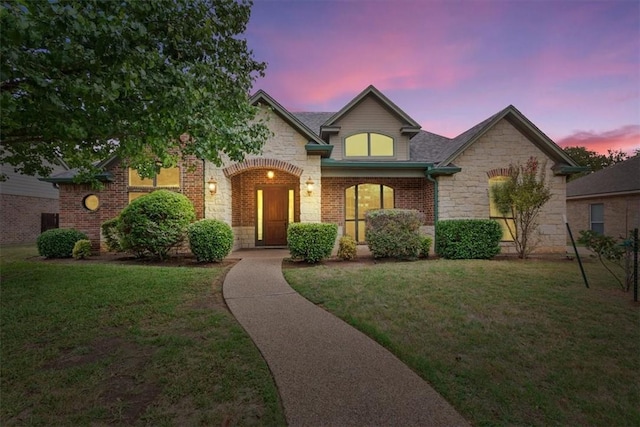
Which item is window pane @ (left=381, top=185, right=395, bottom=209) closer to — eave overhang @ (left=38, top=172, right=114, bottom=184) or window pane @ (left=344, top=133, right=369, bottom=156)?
window pane @ (left=344, top=133, right=369, bottom=156)

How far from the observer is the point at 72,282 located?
626cm

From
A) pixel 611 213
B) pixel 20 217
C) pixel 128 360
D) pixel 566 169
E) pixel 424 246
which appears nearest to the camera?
pixel 128 360

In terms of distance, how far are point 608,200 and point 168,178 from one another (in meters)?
21.7

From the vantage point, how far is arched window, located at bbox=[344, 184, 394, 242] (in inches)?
476

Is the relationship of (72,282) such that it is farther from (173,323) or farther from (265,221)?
(265,221)

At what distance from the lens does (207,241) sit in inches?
326

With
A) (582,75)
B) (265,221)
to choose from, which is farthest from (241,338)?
(582,75)

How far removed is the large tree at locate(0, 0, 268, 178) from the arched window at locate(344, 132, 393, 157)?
251 inches

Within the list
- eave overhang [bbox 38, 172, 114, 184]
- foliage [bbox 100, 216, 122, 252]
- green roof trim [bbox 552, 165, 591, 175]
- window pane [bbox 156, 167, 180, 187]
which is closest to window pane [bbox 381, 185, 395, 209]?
green roof trim [bbox 552, 165, 591, 175]

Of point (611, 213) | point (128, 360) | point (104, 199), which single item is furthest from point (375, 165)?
point (611, 213)

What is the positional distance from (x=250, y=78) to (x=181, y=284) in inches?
187

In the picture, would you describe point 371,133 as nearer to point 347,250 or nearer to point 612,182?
point 347,250

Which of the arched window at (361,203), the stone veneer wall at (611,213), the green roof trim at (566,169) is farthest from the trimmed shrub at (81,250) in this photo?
the stone veneer wall at (611,213)

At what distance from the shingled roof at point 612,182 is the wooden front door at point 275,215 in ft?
55.0
